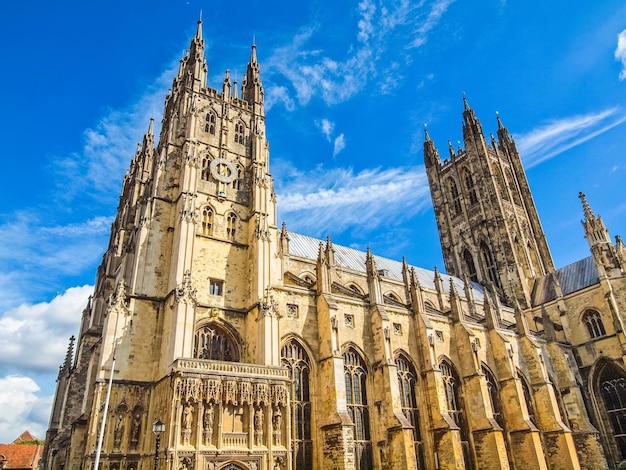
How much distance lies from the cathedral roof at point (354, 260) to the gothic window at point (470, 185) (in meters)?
11.4

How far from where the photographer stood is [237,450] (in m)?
20.6

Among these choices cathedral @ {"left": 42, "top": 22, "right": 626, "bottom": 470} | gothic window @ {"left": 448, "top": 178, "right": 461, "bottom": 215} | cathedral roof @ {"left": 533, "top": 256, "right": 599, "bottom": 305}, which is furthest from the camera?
gothic window @ {"left": 448, "top": 178, "right": 461, "bottom": 215}

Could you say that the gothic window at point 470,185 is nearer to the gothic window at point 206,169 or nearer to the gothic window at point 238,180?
the gothic window at point 238,180

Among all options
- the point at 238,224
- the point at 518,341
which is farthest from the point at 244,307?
the point at 518,341

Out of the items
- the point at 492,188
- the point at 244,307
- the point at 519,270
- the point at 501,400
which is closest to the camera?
the point at 244,307

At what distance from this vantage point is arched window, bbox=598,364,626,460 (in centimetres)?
3721

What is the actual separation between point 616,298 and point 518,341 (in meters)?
11.5

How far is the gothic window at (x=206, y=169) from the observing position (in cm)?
3044

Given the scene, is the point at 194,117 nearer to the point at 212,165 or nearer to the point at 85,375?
the point at 212,165

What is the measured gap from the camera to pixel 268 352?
24.4 meters

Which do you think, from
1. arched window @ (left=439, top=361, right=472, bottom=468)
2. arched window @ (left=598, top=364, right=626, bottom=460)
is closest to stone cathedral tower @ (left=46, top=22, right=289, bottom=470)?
arched window @ (left=439, top=361, right=472, bottom=468)

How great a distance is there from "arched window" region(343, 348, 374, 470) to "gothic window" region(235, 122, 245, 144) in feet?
56.5

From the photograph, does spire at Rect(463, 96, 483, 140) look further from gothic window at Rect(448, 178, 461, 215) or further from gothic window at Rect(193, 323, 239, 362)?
gothic window at Rect(193, 323, 239, 362)

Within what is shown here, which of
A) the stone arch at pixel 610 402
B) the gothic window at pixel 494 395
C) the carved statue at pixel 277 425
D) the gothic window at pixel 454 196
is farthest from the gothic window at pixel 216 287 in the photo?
the gothic window at pixel 454 196
